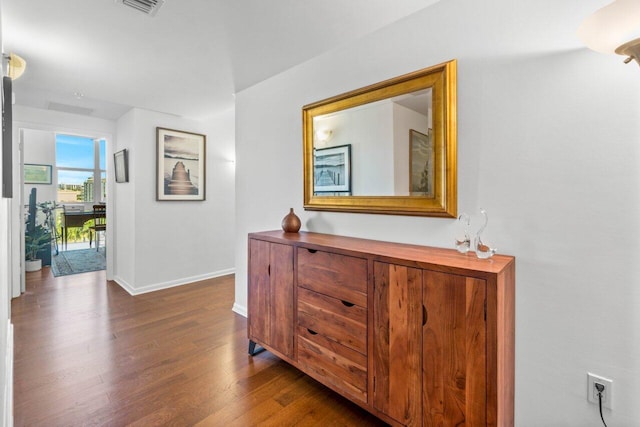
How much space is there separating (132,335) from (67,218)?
5.30 metres

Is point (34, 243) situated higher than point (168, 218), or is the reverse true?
point (168, 218)

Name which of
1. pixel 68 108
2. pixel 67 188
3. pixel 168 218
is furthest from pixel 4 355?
pixel 67 188

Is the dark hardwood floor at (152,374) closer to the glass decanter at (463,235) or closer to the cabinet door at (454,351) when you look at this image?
the cabinet door at (454,351)

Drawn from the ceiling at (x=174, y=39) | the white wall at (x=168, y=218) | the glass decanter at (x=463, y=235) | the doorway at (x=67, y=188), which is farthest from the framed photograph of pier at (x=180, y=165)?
the glass decanter at (x=463, y=235)

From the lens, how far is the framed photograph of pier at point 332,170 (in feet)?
7.03

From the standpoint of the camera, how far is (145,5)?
1772 millimetres

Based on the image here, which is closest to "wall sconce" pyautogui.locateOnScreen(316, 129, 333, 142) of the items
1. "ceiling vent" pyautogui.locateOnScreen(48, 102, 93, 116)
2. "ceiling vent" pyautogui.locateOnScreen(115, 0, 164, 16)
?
"ceiling vent" pyautogui.locateOnScreen(115, 0, 164, 16)

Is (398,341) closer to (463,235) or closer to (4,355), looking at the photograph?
(463,235)

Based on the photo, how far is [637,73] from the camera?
3.82ft

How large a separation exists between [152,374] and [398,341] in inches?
66.7

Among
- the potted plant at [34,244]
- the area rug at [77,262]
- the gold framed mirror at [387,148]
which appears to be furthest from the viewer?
the area rug at [77,262]

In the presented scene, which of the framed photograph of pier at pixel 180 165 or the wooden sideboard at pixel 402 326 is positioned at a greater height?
the framed photograph of pier at pixel 180 165

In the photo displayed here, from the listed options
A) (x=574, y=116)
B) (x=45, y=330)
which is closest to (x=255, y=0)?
(x=574, y=116)

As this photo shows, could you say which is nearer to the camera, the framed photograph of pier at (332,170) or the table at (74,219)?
the framed photograph of pier at (332,170)
